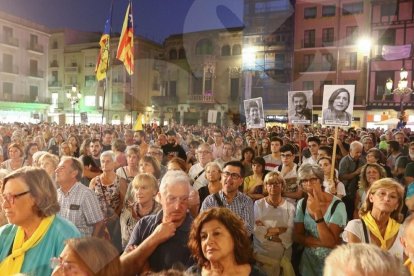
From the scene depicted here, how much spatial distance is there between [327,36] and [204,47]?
13.0 m

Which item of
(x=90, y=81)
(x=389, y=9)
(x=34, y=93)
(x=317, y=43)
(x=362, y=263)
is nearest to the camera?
(x=362, y=263)

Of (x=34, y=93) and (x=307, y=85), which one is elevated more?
(x=307, y=85)

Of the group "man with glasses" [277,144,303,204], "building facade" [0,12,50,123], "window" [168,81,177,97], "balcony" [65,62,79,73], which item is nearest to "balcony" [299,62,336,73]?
"window" [168,81,177,97]

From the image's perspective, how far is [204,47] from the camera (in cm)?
4466

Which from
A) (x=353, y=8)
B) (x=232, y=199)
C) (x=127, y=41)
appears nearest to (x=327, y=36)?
(x=353, y=8)

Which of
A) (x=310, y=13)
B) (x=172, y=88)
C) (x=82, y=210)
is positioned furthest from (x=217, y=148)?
(x=172, y=88)

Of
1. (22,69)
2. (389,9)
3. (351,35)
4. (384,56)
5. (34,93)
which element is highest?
(389,9)

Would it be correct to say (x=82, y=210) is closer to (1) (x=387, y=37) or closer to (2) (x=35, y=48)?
(1) (x=387, y=37)

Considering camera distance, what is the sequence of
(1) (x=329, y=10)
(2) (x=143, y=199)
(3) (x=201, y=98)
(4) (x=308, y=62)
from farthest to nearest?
(3) (x=201, y=98) < (4) (x=308, y=62) < (1) (x=329, y=10) < (2) (x=143, y=199)

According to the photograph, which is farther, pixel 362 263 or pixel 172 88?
pixel 172 88

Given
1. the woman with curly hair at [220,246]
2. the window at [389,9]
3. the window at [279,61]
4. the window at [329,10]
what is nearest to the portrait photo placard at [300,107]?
the woman with curly hair at [220,246]

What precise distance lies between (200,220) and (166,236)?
0.29m

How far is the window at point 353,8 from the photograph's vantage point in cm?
3734

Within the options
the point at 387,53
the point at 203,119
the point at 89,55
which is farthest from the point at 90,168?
the point at 89,55
